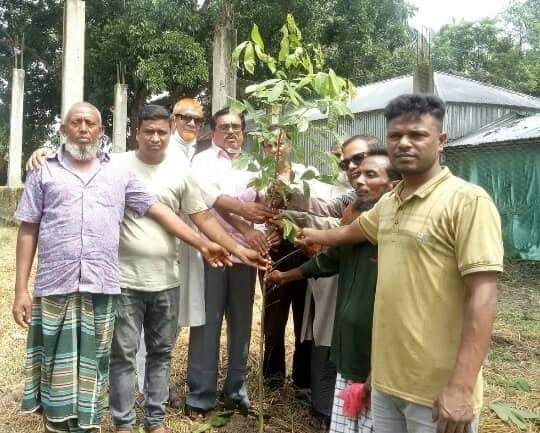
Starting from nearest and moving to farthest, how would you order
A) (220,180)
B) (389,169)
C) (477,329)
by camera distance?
(477,329)
(389,169)
(220,180)

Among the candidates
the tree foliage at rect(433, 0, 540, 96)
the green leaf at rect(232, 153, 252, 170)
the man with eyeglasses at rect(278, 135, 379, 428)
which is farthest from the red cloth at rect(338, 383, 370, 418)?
the tree foliage at rect(433, 0, 540, 96)

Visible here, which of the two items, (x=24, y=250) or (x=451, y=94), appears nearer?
(x=24, y=250)

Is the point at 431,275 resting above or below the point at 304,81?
below

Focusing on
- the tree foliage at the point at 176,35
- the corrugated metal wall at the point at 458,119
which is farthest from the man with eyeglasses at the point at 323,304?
the tree foliage at the point at 176,35

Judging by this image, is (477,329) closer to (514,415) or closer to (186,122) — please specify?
(514,415)

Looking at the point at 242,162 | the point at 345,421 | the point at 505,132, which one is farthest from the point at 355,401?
the point at 505,132

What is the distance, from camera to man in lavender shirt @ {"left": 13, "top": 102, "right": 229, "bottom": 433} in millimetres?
2703

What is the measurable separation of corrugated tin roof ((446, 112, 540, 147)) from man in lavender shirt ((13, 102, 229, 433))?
8123 millimetres

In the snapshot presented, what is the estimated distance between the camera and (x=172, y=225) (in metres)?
2.98

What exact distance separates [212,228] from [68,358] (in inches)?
39.2

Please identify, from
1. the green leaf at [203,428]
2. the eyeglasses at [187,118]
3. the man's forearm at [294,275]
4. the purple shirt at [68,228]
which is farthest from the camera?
the eyeglasses at [187,118]

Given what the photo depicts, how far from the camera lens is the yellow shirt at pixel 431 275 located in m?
1.62

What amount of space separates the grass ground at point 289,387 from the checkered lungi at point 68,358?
0.54 m

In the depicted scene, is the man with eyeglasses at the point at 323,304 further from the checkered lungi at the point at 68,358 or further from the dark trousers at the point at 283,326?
the checkered lungi at the point at 68,358
